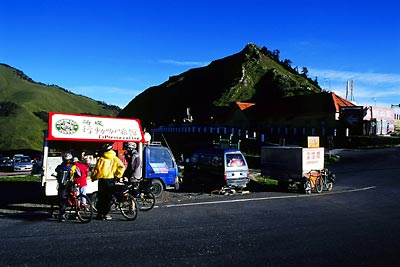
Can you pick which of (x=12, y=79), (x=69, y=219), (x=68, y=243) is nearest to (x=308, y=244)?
(x=68, y=243)

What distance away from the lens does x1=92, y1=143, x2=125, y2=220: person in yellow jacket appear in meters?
9.75

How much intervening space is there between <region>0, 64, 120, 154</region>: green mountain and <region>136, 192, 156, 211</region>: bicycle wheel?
70.3 meters

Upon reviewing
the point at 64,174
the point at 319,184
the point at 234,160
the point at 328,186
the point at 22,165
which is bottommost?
the point at 22,165

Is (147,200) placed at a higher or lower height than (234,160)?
lower

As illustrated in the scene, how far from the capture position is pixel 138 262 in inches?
256

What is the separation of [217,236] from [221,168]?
26.6 feet

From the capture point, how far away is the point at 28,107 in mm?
125875

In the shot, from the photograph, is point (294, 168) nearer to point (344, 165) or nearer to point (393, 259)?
point (393, 259)

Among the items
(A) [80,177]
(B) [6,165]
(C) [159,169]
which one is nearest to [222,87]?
(B) [6,165]

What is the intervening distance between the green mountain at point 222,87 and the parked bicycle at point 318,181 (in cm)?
8858

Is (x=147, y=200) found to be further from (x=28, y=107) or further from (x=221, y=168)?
(x=28, y=107)

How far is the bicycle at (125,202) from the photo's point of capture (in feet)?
32.9

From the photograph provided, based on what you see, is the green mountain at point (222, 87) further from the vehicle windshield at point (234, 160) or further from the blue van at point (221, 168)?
the vehicle windshield at point (234, 160)

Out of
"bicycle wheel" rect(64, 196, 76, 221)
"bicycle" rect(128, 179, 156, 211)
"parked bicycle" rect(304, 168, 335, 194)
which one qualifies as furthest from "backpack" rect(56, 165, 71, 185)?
"parked bicycle" rect(304, 168, 335, 194)
